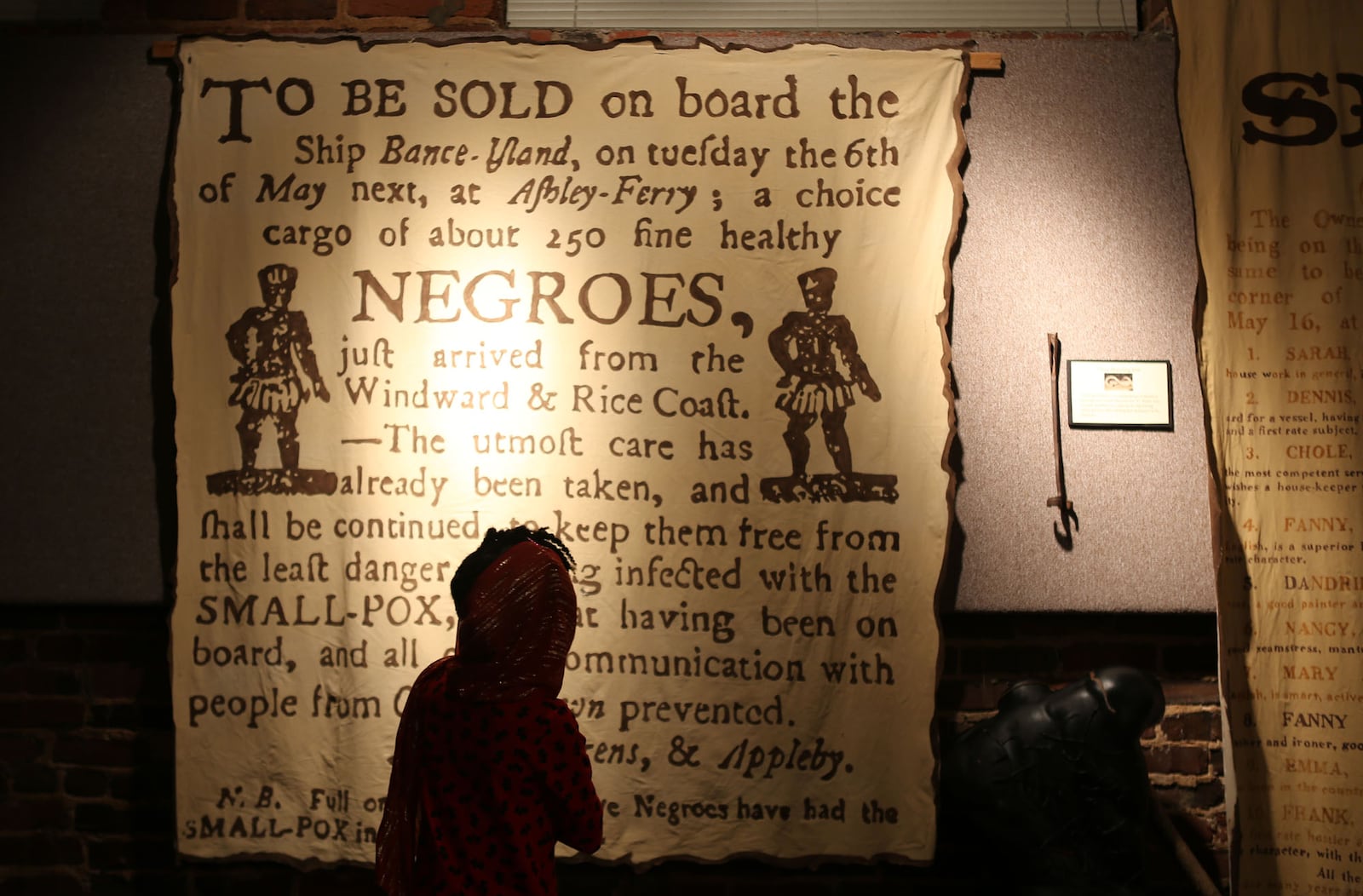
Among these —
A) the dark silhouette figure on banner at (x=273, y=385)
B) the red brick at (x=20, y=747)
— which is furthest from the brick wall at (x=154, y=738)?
the dark silhouette figure on banner at (x=273, y=385)

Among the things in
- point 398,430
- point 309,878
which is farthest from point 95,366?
point 309,878

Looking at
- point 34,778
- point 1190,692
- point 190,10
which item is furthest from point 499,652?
point 190,10

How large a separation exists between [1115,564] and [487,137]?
6.15 ft

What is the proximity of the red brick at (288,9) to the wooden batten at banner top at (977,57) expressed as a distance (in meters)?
0.22

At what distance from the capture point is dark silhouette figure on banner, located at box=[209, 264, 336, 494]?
7.70 ft

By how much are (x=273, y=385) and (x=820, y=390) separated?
1.33 m

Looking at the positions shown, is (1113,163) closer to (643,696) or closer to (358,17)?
(643,696)

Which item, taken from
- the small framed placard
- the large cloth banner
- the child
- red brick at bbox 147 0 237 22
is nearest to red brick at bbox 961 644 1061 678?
the large cloth banner

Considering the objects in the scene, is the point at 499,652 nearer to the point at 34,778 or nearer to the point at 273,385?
the point at 273,385

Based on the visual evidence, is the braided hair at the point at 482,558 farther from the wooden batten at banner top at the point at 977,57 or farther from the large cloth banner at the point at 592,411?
the wooden batten at banner top at the point at 977,57

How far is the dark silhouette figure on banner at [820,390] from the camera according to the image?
2.34m

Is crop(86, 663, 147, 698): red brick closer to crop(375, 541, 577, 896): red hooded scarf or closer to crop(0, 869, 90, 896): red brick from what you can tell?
crop(0, 869, 90, 896): red brick

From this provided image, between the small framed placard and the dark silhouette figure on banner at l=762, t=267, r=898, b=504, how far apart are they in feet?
1.69

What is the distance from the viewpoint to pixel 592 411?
7.70 ft
